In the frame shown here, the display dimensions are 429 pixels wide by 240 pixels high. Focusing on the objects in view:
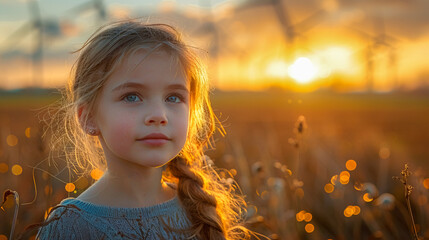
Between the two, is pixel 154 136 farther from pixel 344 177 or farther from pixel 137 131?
pixel 344 177

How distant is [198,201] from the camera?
1779mm

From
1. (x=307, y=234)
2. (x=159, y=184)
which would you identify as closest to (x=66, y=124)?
(x=159, y=184)

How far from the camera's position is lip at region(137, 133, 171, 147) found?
58.7 inches

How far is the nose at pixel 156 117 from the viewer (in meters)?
1.48

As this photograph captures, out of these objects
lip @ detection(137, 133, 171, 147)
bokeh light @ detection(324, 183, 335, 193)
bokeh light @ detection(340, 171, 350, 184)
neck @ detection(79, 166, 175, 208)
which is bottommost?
bokeh light @ detection(324, 183, 335, 193)

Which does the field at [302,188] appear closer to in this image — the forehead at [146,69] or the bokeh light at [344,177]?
the bokeh light at [344,177]

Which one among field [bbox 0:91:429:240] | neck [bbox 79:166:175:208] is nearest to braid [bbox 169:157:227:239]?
neck [bbox 79:166:175:208]

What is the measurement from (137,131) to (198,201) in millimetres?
424

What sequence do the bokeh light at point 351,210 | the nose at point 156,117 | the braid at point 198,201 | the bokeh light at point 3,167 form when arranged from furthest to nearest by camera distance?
the bokeh light at point 3,167, the bokeh light at point 351,210, the braid at point 198,201, the nose at point 156,117

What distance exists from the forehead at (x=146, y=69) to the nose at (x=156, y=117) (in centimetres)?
9

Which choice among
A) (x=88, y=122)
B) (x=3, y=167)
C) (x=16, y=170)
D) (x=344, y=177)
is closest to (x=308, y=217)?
(x=344, y=177)

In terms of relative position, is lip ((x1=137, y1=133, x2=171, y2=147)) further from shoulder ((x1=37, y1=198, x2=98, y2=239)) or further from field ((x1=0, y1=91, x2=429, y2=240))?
field ((x1=0, y1=91, x2=429, y2=240))

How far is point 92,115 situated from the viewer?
162 cm

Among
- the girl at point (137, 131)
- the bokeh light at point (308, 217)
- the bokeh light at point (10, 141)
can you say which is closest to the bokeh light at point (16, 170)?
the bokeh light at point (10, 141)
